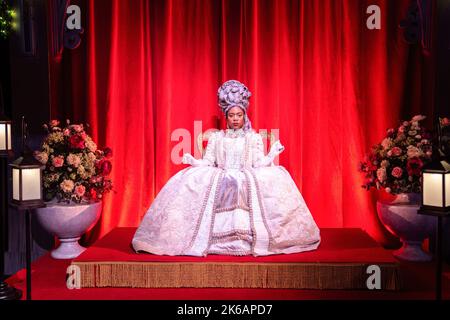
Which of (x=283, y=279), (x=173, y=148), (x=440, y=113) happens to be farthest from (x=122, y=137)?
(x=440, y=113)

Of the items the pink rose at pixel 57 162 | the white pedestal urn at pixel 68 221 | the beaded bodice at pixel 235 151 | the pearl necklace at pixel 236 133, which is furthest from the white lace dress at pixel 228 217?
the pink rose at pixel 57 162

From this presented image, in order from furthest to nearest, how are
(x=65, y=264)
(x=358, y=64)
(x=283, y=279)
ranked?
(x=358, y=64) < (x=65, y=264) < (x=283, y=279)

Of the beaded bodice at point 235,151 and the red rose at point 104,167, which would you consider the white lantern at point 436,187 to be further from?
the red rose at point 104,167

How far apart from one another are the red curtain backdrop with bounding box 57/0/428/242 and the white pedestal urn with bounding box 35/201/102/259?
42cm

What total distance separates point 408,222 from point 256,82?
5.94 feet

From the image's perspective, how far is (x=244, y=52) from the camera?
4973mm

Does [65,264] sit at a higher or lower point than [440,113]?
lower

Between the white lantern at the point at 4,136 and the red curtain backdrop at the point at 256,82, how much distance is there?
131cm

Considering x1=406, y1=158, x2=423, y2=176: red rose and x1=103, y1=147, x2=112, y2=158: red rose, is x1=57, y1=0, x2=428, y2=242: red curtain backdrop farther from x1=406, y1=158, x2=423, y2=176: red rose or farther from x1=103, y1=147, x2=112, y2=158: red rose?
x1=406, y1=158, x2=423, y2=176: red rose

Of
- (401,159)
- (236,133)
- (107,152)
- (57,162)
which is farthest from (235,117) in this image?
(57,162)

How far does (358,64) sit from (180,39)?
165 centimetres

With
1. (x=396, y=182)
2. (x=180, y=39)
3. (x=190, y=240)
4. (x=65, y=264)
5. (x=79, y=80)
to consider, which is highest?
(x=180, y=39)

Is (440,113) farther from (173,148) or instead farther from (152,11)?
(152,11)

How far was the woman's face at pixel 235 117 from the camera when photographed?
14.5 ft
